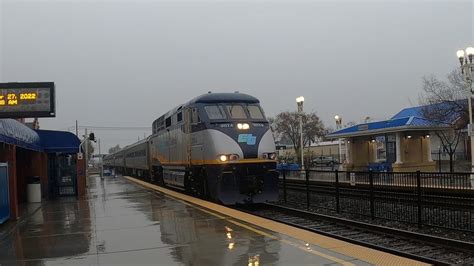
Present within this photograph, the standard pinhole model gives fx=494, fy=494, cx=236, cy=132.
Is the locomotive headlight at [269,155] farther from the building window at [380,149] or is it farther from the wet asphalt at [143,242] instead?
the building window at [380,149]

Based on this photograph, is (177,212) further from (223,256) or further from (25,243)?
(223,256)

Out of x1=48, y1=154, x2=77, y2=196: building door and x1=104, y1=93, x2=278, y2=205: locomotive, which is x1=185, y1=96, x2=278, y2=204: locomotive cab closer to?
x1=104, y1=93, x2=278, y2=205: locomotive

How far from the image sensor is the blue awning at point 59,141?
22.1 meters

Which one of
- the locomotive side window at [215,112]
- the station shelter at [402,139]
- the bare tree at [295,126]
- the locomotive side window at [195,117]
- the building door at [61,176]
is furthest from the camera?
the bare tree at [295,126]

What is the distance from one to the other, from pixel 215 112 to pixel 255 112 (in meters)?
1.52

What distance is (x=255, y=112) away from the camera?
58.0 ft

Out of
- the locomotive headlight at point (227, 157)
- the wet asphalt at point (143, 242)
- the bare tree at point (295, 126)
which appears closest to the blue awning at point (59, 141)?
the wet asphalt at point (143, 242)

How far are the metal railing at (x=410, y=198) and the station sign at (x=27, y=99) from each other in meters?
8.88

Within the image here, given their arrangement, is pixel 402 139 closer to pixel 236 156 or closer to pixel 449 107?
pixel 449 107

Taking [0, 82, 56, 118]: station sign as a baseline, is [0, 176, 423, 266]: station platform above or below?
below

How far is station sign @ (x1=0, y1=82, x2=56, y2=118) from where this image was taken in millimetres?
13938

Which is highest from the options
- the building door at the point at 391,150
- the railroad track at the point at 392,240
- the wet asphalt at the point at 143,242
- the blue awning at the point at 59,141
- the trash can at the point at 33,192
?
the blue awning at the point at 59,141

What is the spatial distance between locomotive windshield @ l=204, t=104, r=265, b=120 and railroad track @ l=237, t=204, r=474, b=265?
145 inches

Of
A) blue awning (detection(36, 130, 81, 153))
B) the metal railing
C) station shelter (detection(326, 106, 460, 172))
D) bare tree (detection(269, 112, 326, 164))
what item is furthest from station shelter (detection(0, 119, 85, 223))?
bare tree (detection(269, 112, 326, 164))
